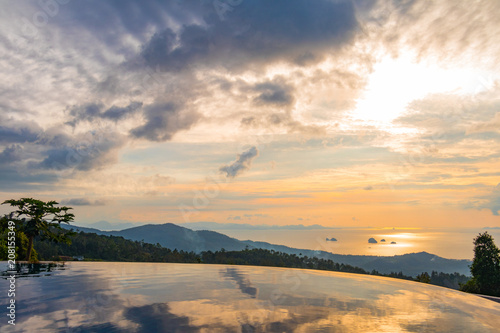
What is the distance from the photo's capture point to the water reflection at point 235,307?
859 cm

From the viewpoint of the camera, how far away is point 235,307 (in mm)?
10617

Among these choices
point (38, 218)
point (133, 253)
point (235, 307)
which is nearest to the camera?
point (235, 307)

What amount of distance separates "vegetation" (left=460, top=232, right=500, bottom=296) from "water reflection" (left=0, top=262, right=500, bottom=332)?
15.6 meters

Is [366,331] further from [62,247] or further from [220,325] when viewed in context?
[62,247]

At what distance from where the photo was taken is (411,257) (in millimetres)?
147125

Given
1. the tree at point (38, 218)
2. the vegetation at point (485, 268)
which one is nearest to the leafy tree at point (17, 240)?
the tree at point (38, 218)

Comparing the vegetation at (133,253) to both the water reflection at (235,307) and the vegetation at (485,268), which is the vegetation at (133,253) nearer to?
the vegetation at (485,268)

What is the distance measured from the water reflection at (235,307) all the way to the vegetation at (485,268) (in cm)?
1562

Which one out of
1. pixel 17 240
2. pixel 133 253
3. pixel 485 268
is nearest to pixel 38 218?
pixel 17 240

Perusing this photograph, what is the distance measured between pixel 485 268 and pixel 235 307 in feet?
94.1

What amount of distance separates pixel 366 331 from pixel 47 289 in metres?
11.9

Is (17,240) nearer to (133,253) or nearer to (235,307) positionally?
(133,253)

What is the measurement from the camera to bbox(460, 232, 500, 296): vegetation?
27.4 meters

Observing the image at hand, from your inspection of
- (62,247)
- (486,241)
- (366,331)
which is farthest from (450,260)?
(366,331)
